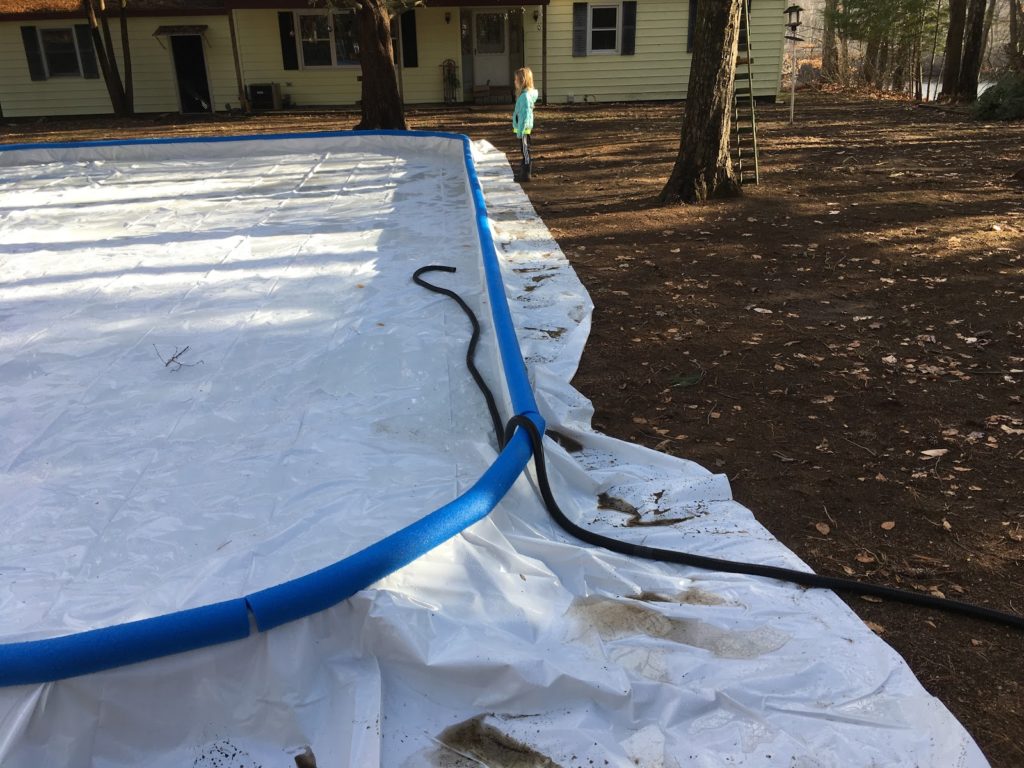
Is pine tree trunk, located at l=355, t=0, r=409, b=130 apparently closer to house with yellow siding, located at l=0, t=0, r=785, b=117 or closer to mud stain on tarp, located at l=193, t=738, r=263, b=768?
house with yellow siding, located at l=0, t=0, r=785, b=117

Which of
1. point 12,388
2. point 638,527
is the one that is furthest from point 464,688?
point 12,388

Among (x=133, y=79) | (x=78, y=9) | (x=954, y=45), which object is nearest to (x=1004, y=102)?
(x=954, y=45)

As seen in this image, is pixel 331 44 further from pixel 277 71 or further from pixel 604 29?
pixel 604 29

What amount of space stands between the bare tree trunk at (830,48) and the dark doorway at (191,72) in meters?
16.2

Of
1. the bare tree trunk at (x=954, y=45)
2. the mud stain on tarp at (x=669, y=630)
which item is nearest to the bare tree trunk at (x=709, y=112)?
the mud stain on tarp at (x=669, y=630)

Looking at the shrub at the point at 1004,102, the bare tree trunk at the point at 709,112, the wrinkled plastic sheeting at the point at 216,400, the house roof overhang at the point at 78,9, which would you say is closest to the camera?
the wrinkled plastic sheeting at the point at 216,400

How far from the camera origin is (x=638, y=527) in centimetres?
267

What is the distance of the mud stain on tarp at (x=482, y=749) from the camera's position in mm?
1774

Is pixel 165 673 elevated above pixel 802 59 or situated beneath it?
situated beneath

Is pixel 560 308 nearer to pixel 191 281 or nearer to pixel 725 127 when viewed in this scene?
pixel 191 281

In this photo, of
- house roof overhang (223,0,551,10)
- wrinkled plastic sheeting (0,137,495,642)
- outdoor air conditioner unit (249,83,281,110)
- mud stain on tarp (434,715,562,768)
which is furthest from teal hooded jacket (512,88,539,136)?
outdoor air conditioner unit (249,83,281,110)

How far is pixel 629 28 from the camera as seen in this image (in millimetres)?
16812

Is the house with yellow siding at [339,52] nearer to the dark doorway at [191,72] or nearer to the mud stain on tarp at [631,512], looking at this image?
the dark doorway at [191,72]

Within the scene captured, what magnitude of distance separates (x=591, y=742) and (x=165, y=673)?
39.0 inches
